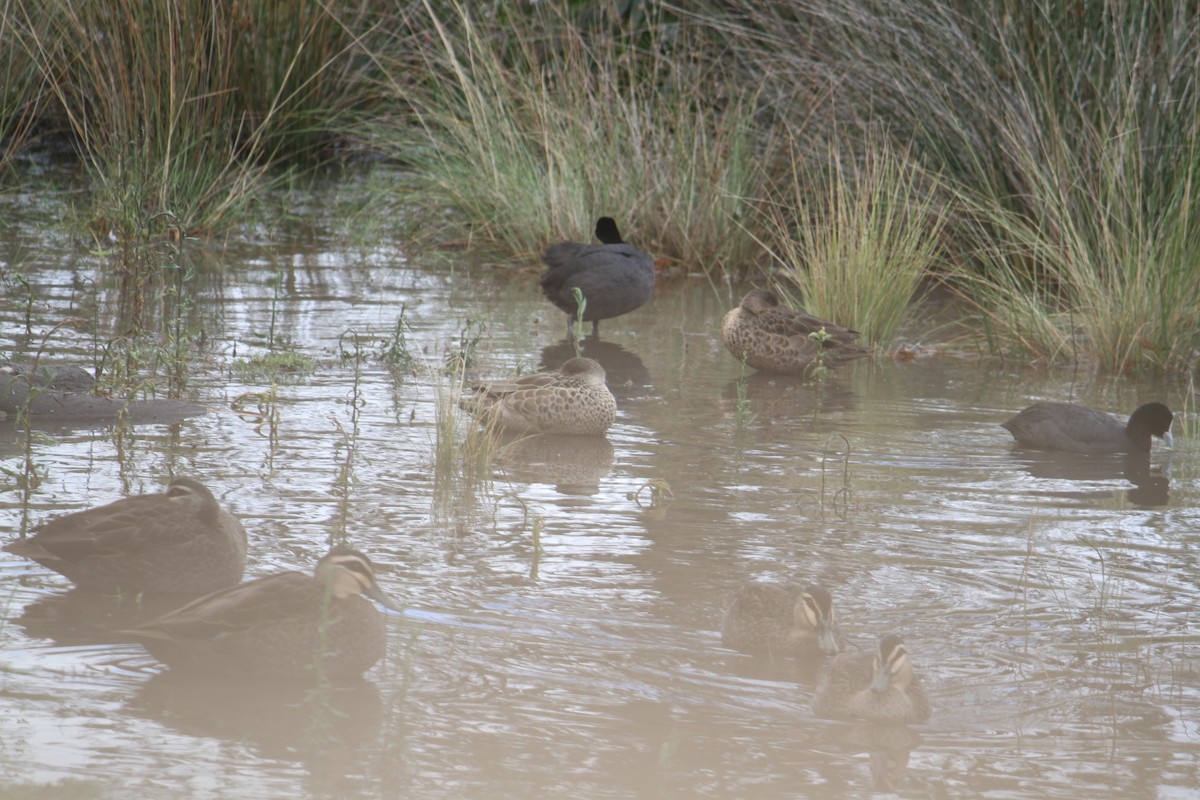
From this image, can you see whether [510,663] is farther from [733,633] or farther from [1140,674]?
[1140,674]

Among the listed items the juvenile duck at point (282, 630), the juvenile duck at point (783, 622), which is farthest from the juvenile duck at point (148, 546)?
the juvenile duck at point (783, 622)

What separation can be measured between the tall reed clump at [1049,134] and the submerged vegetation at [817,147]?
3 centimetres

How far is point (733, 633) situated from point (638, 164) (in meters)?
9.37

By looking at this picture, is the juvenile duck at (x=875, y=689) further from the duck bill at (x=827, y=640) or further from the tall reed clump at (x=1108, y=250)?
the tall reed clump at (x=1108, y=250)

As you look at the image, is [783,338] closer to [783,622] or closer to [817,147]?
[817,147]

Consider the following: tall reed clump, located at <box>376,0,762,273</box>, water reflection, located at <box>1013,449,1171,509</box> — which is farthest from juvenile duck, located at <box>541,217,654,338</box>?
water reflection, located at <box>1013,449,1171,509</box>

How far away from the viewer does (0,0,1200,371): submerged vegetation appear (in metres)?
11.3

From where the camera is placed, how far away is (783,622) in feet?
18.0

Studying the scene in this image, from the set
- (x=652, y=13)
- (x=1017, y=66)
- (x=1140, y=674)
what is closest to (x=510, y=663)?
(x=1140, y=674)

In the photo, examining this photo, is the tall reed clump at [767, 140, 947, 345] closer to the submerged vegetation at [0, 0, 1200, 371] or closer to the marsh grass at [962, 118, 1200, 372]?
the submerged vegetation at [0, 0, 1200, 371]

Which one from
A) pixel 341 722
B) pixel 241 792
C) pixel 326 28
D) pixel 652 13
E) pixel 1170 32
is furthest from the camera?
pixel 326 28

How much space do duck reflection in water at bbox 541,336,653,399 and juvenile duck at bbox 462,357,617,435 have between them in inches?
44.1

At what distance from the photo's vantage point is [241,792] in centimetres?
430

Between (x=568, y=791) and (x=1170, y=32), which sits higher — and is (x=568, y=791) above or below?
below
